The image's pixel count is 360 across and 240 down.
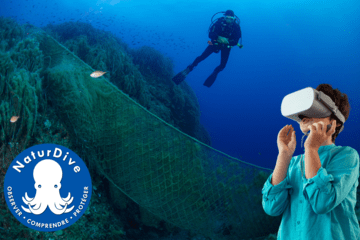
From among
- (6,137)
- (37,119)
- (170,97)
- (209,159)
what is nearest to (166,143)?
(209,159)

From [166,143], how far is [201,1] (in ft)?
128

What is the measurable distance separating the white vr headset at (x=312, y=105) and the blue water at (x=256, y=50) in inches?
977

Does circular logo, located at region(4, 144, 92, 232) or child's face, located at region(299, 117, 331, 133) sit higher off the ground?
child's face, located at region(299, 117, 331, 133)

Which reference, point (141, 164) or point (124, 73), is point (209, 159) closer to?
point (141, 164)

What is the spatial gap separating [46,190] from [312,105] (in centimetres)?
254

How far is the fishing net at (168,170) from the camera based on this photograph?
2.09 meters

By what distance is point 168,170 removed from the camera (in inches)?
83.3

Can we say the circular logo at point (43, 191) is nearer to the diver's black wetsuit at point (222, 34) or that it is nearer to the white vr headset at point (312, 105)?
the white vr headset at point (312, 105)

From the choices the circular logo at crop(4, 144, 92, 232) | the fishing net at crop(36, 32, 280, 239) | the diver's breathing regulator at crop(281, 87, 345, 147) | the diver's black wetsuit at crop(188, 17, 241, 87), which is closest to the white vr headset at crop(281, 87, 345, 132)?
the diver's breathing regulator at crop(281, 87, 345, 147)

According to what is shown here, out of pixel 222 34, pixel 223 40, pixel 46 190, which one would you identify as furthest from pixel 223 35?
pixel 46 190

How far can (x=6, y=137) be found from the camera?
208 centimetres

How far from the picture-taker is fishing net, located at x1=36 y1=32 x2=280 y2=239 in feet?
6.85

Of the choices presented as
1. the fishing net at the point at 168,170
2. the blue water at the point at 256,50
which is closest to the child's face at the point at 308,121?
the fishing net at the point at 168,170

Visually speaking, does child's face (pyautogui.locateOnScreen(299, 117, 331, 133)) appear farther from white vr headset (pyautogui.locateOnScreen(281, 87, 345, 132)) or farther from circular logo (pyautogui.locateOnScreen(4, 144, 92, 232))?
circular logo (pyautogui.locateOnScreen(4, 144, 92, 232))
